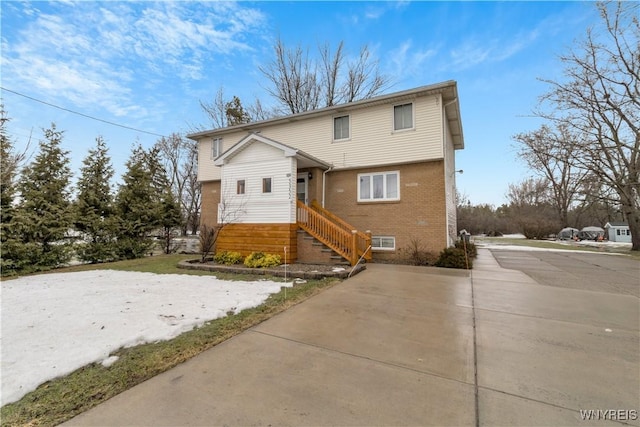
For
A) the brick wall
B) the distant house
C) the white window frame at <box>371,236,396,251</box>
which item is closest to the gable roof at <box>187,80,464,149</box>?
the brick wall

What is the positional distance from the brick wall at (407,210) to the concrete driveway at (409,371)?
494 centimetres

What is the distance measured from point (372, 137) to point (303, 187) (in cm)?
370

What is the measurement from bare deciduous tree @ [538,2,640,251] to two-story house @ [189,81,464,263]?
1252 cm

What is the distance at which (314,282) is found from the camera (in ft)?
23.1

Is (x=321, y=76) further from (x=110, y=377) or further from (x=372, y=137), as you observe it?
(x=110, y=377)

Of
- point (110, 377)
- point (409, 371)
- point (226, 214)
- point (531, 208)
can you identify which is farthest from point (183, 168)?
point (531, 208)

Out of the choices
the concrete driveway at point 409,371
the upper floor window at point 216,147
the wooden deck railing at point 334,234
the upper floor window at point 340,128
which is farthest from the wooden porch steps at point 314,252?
the upper floor window at point 216,147

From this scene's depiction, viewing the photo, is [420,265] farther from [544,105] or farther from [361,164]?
[544,105]

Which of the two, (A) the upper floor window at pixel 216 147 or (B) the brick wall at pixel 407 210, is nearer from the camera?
(B) the brick wall at pixel 407 210

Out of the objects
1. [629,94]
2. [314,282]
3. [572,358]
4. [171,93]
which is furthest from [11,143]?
[629,94]

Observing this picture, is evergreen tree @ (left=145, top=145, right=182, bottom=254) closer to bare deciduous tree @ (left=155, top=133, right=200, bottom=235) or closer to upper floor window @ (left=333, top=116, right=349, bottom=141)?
upper floor window @ (left=333, top=116, right=349, bottom=141)

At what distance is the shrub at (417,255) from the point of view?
9.79 m

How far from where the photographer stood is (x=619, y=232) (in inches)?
1362

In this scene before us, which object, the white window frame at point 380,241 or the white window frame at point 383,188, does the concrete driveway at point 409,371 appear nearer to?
the white window frame at point 380,241
